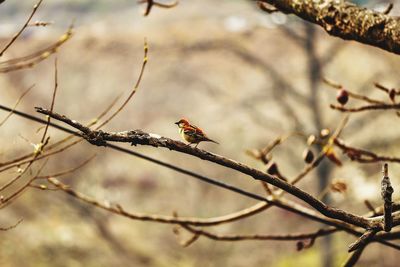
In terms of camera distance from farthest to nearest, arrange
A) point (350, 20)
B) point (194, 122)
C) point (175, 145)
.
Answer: point (194, 122), point (350, 20), point (175, 145)

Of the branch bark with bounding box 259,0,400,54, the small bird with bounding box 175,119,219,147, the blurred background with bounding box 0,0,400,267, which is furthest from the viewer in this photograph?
Answer: the blurred background with bounding box 0,0,400,267

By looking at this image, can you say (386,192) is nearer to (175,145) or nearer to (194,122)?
(175,145)

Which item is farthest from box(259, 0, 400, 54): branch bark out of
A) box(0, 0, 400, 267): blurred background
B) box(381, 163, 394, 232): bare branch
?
box(0, 0, 400, 267): blurred background

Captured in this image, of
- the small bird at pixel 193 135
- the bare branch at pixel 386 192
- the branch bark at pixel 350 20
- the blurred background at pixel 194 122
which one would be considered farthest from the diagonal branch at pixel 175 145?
the blurred background at pixel 194 122

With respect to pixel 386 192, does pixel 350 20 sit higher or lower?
higher

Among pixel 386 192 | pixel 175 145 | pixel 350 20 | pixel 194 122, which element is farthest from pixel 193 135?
pixel 194 122

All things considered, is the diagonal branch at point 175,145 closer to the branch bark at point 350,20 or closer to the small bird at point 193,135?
the small bird at point 193,135

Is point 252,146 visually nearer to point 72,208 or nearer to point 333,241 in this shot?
point 333,241

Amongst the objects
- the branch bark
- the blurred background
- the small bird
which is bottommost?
the blurred background

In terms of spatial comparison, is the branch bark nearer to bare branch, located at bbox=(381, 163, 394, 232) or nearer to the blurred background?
bare branch, located at bbox=(381, 163, 394, 232)
